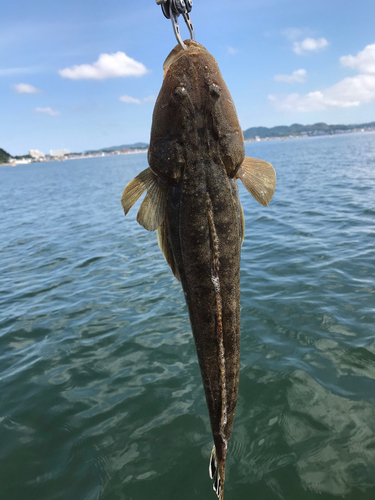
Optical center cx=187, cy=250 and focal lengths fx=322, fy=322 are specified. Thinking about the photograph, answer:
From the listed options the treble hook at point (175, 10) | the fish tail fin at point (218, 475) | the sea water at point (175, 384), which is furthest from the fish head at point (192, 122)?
the sea water at point (175, 384)

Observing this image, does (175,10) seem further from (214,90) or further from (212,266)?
(212,266)

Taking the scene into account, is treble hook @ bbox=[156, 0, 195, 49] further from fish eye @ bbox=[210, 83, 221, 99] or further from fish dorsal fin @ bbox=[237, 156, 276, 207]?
fish dorsal fin @ bbox=[237, 156, 276, 207]

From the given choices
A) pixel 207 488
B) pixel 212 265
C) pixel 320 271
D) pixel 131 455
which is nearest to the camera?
pixel 212 265

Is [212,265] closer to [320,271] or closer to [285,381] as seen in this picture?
[285,381]

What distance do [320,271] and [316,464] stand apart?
215 inches

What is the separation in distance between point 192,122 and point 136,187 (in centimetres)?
73

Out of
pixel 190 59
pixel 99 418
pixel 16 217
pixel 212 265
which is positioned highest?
pixel 190 59

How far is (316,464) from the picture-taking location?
3895 mm

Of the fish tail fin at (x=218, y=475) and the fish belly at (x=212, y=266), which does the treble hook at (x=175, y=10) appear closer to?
the fish belly at (x=212, y=266)

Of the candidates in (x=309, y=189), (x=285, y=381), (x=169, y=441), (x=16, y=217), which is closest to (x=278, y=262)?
(x=285, y=381)

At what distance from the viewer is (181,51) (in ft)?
9.35

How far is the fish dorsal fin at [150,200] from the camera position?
2.83m

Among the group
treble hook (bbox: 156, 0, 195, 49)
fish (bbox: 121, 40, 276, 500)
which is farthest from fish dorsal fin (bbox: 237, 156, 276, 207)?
treble hook (bbox: 156, 0, 195, 49)

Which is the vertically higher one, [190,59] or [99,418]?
[190,59]
